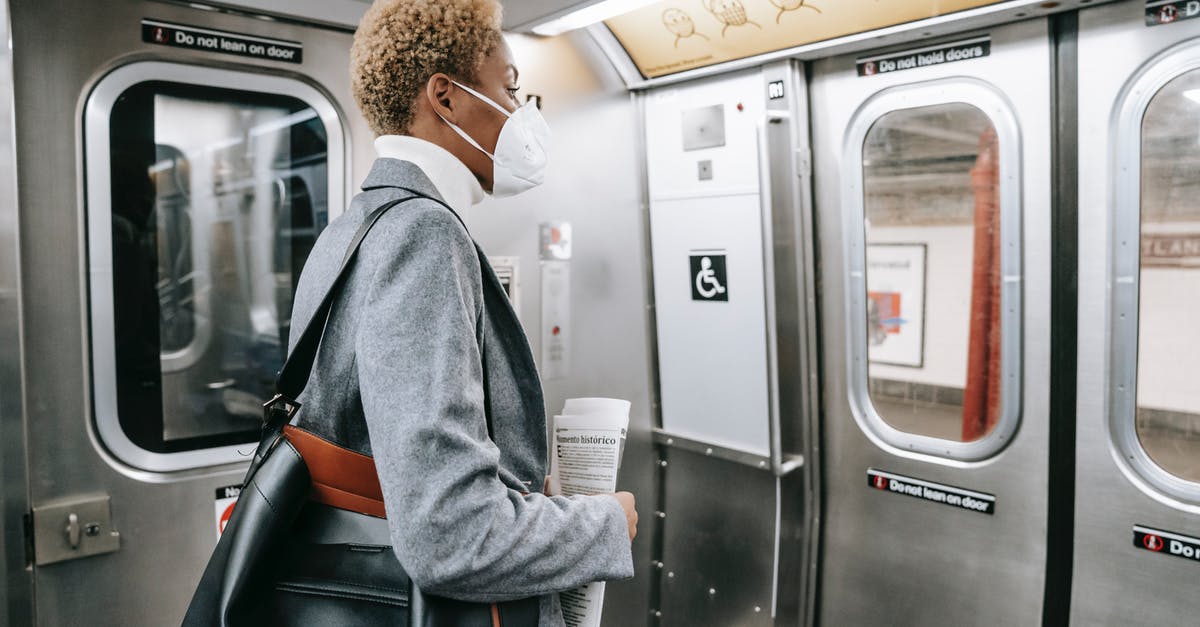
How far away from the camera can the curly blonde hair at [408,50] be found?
1400 millimetres

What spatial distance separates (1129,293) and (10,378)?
3126 millimetres

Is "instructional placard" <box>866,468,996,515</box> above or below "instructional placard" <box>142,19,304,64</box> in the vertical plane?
below

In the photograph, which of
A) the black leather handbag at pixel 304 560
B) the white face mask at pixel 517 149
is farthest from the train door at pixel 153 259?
the white face mask at pixel 517 149

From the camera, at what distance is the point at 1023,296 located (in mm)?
2607

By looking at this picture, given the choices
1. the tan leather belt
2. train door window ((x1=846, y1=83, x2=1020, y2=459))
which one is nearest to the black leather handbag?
the tan leather belt

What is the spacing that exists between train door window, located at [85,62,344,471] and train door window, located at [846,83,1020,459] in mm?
1923

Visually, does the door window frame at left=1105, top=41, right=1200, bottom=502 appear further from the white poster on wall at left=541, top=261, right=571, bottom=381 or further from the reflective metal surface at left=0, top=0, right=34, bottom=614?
the reflective metal surface at left=0, top=0, right=34, bottom=614

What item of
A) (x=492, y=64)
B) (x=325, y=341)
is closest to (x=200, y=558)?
(x=325, y=341)

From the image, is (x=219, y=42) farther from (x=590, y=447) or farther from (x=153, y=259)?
(x=590, y=447)

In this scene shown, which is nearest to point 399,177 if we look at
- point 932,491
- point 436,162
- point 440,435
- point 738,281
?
point 436,162

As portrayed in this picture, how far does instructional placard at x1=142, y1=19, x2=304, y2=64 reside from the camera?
7.59ft

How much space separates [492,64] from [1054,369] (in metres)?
2.06

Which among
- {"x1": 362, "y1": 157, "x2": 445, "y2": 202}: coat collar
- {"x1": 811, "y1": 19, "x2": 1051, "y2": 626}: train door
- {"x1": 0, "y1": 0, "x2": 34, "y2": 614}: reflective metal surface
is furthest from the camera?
{"x1": 811, "y1": 19, "x2": 1051, "y2": 626}: train door

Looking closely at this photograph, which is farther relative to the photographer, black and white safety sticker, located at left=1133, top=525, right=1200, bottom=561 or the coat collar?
black and white safety sticker, located at left=1133, top=525, right=1200, bottom=561
